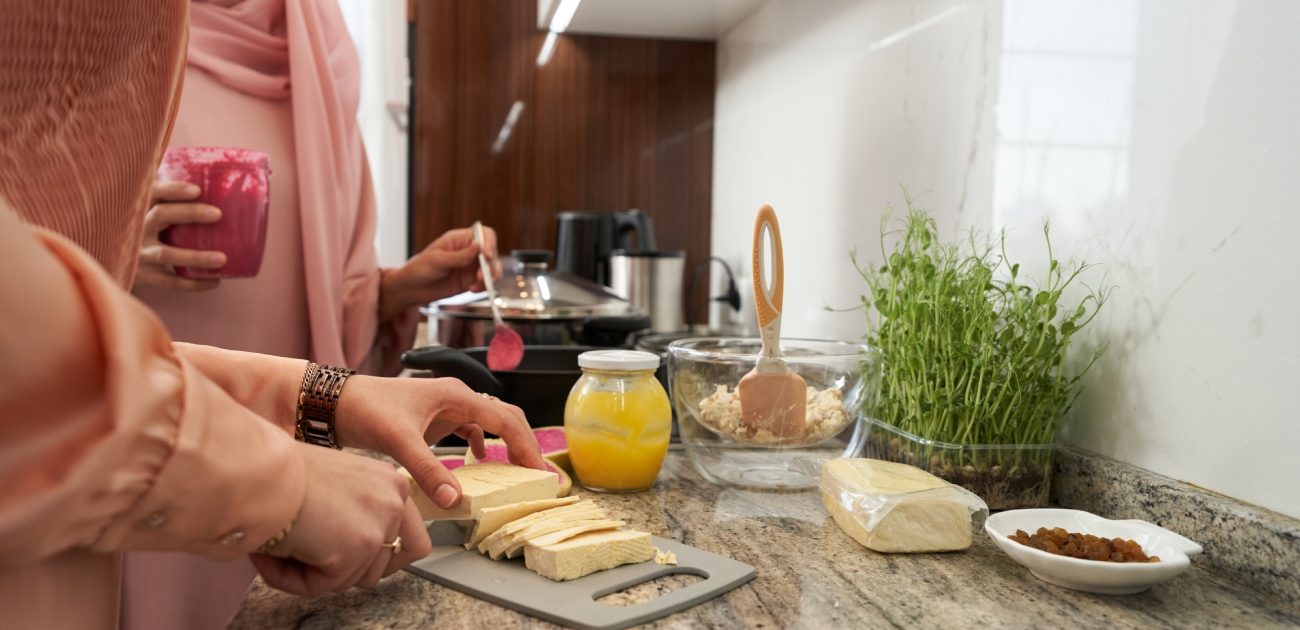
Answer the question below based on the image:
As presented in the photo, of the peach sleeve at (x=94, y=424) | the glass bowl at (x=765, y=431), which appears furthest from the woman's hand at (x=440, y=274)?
the peach sleeve at (x=94, y=424)

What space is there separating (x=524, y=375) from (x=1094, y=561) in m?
0.69

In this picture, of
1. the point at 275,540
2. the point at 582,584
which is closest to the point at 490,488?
the point at 582,584

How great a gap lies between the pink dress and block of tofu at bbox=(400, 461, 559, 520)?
2.25 feet

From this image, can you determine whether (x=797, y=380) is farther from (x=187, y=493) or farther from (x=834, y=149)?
(x=834, y=149)

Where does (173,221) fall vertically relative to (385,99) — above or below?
below

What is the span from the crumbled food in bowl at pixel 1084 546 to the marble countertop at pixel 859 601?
0.02 meters

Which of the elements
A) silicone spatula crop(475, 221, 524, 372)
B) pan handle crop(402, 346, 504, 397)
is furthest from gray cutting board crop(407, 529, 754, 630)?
silicone spatula crop(475, 221, 524, 372)

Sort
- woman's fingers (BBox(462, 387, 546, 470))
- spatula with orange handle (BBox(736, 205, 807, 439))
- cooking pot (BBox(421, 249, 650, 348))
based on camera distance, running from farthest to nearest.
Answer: cooking pot (BBox(421, 249, 650, 348))
spatula with orange handle (BBox(736, 205, 807, 439))
woman's fingers (BBox(462, 387, 546, 470))

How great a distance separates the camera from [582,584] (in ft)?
2.16

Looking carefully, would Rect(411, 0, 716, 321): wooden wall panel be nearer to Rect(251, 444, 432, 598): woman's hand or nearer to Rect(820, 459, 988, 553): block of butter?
Rect(820, 459, 988, 553): block of butter

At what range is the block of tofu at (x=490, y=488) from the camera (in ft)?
2.39

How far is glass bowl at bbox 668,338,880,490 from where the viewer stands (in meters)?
0.95

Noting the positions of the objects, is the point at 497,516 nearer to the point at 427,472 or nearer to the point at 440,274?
the point at 427,472

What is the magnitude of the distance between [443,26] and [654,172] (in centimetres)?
62
